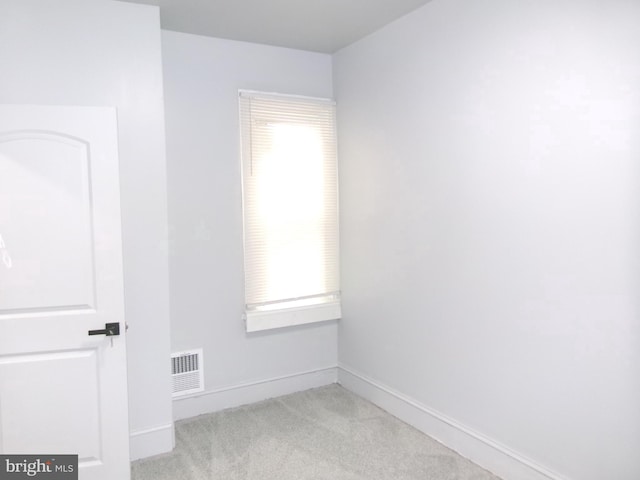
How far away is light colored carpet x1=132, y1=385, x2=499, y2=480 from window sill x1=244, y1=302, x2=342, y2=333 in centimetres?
61

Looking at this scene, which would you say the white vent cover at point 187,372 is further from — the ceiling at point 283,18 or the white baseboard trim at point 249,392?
the ceiling at point 283,18

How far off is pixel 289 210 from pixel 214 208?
588 mm

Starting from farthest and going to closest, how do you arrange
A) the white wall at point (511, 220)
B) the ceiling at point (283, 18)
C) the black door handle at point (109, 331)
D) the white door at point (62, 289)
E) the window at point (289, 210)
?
the window at point (289, 210)
the ceiling at point (283, 18)
the black door handle at point (109, 331)
the white door at point (62, 289)
the white wall at point (511, 220)

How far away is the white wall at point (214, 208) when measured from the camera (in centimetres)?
333

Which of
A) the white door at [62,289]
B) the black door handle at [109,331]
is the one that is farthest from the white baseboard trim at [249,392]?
the black door handle at [109,331]

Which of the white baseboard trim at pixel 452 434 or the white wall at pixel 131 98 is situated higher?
the white wall at pixel 131 98

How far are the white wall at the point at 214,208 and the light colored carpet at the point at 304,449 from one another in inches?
12.2

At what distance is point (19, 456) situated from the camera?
2408mm

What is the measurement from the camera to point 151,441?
9.55ft

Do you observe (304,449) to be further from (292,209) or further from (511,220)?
(511,220)

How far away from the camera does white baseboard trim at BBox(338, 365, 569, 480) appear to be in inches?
97.6

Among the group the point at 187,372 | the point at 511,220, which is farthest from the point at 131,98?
the point at 511,220

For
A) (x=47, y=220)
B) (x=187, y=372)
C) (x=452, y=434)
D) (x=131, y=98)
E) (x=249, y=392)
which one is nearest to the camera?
(x=47, y=220)

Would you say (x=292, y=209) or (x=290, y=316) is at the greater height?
(x=292, y=209)
